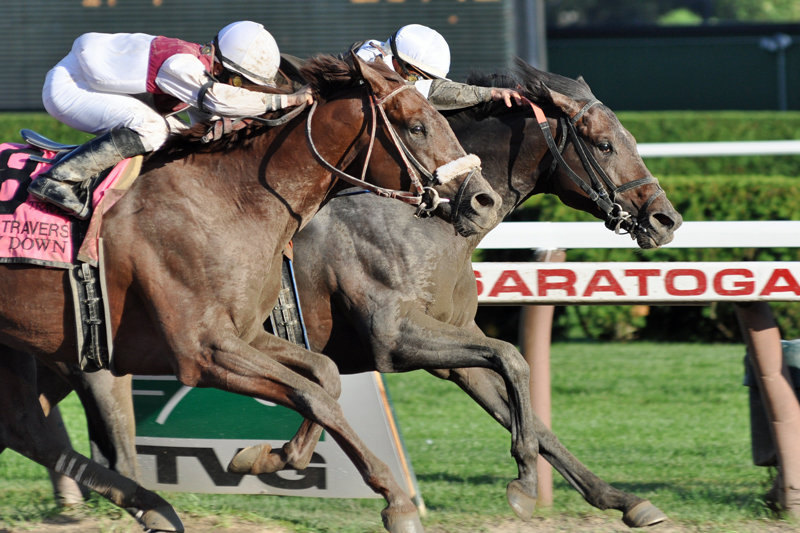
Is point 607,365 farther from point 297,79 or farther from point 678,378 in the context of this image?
point 297,79

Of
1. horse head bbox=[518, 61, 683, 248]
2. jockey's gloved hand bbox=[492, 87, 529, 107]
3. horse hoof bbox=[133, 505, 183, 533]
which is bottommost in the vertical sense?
horse hoof bbox=[133, 505, 183, 533]

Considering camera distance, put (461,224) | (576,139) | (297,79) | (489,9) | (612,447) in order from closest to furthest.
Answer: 1. (461,224)
2. (297,79)
3. (576,139)
4. (612,447)
5. (489,9)

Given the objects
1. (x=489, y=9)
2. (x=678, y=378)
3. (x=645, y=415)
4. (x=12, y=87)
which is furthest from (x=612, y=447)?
(x=12, y=87)

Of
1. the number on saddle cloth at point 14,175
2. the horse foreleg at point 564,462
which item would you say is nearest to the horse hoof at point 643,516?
the horse foreleg at point 564,462

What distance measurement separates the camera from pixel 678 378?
7289 millimetres

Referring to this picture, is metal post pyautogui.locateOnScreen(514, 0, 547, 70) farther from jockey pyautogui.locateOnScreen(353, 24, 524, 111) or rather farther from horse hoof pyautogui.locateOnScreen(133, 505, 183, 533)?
horse hoof pyautogui.locateOnScreen(133, 505, 183, 533)

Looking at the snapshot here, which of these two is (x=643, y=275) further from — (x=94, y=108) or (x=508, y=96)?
(x=94, y=108)

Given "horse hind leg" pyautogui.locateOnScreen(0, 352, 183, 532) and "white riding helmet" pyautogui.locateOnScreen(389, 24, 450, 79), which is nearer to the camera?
"horse hind leg" pyautogui.locateOnScreen(0, 352, 183, 532)

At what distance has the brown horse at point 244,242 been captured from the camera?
343 cm

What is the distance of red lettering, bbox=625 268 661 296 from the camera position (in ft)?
14.0

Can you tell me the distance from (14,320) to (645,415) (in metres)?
3.92

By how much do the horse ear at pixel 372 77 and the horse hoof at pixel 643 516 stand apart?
1693 millimetres

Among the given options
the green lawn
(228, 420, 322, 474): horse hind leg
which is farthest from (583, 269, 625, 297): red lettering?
(228, 420, 322, 474): horse hind leg

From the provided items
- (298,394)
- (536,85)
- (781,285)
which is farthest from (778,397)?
(298,394)
